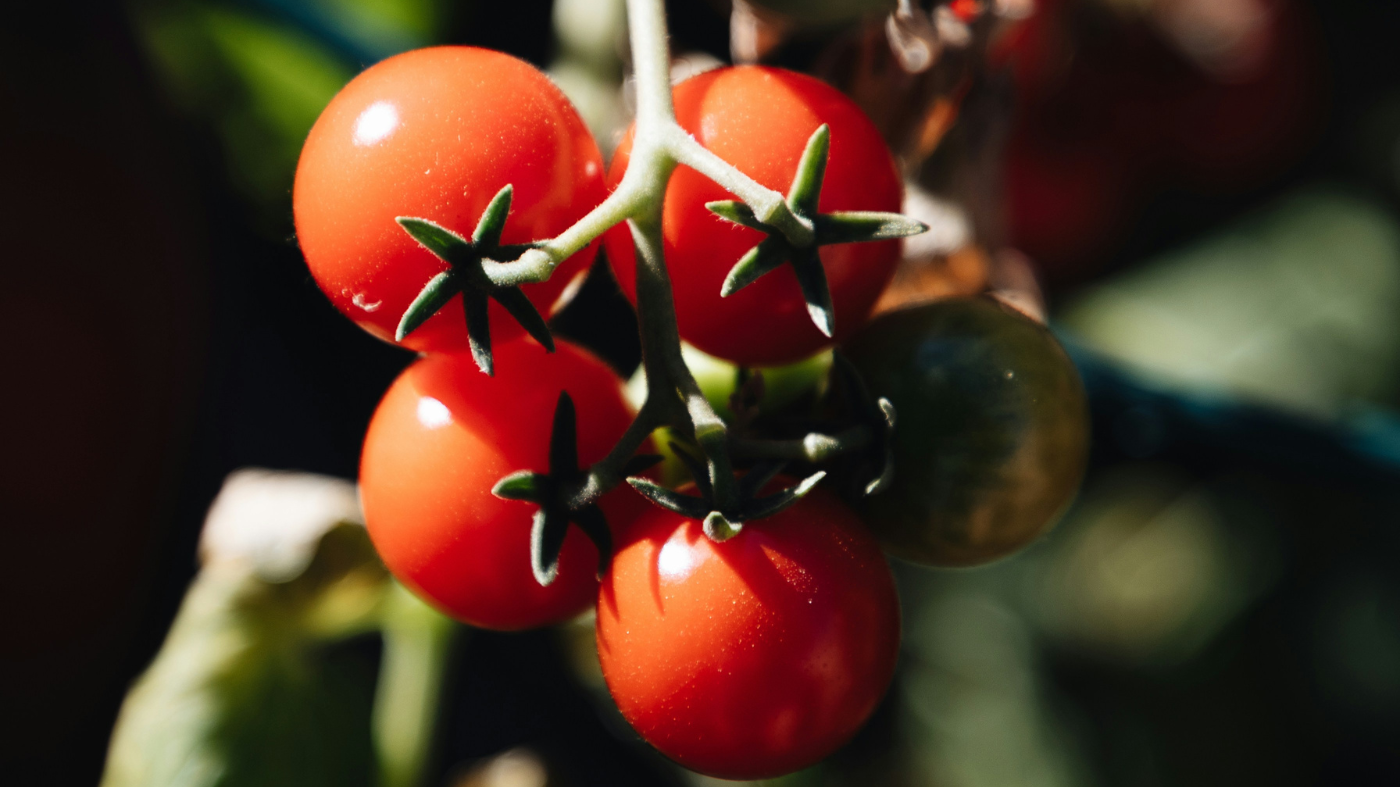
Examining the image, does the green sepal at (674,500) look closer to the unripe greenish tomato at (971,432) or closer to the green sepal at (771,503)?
the green sepal at (771,503)

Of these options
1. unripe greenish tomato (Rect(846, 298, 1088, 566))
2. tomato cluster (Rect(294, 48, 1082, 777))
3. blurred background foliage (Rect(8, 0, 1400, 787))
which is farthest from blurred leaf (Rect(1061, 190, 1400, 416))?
tomato cluster (Rect(294, 48, 1082, 777))

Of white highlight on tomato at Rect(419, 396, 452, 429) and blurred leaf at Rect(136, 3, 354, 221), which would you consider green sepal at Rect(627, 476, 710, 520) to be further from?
blurred leaf at Rect(136, 3, 354, 221)

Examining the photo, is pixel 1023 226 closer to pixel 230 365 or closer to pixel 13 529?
pixel 230 365

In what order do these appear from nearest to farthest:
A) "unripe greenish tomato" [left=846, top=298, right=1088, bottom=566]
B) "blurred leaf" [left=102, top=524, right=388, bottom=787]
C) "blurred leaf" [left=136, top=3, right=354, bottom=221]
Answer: "unripe greenish tomato" [left=846, top=298, right=1088, bottom=566], "blurred leaf" [left=102, top=524, right=388, bottom=787], "blurred leaf" [left=136, top=3, right=354, bottom=221]

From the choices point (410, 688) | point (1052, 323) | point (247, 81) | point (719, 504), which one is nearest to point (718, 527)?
point (719, 504)

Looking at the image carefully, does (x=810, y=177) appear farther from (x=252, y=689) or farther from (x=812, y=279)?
(x=252, y=689)
